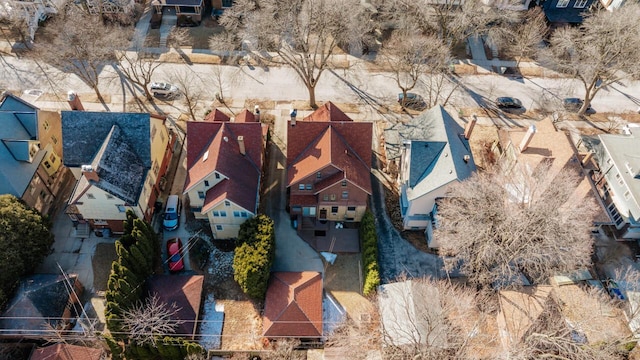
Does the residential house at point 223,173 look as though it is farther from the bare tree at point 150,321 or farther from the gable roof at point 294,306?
the bare tree at point 150,321

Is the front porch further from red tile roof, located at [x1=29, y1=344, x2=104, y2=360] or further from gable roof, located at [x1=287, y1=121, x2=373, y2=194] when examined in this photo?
red tile roof, located at [x1=29, y1=344, x2=104, y2=360]

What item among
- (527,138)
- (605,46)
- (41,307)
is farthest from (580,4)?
(41,307)

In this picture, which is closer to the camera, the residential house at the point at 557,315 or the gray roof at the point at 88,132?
the residential house at the point at 557,315

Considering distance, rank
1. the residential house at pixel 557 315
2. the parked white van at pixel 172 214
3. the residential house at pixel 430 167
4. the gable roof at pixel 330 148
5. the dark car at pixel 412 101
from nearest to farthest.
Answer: the residential house at pixel 557 315 → the residential house at pixel 430 167 → the gable roof at pixel 330 148 → the parked white van at pixel 172 214 → the dark car at pixel 412 101

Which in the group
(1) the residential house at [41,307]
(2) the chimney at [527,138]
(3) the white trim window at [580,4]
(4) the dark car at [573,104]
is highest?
(3) the white trim window at [580,4]

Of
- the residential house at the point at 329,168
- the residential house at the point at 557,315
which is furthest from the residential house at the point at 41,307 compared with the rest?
the residential house at the point at 557,315

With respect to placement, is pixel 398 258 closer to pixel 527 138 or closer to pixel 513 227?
pixel 513 227
